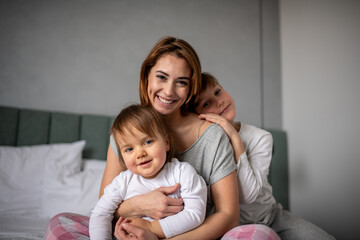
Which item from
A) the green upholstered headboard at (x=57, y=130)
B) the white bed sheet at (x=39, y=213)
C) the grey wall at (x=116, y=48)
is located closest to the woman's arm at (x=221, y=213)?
the white bed sheet at (x=39, y=213)

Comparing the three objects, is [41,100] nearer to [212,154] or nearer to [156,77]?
[156,77]

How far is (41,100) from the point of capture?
2.20 meters

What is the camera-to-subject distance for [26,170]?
1.79 m

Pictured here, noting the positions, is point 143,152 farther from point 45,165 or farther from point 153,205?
point 45,165

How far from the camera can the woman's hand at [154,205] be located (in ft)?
3.08

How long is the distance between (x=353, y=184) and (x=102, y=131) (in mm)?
1772

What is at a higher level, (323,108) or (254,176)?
(323,108)

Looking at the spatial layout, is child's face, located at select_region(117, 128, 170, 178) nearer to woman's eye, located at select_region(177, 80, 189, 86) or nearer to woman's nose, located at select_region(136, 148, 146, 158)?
woman's nose, located at select_region(136, 148, 146, 158)

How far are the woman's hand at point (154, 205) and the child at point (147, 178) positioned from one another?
0.02 m

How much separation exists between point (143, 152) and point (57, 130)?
1.36 metres

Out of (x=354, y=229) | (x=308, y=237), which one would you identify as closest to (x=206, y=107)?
(x=308, y=237)

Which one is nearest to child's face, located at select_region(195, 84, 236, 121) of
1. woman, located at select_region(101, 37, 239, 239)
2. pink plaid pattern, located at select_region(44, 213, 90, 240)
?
woman, located at select_region(101, 37, 239, 239)

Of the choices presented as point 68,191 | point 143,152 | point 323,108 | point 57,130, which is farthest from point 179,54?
point 57,130

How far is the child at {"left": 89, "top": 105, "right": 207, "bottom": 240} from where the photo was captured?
0.92 metres
